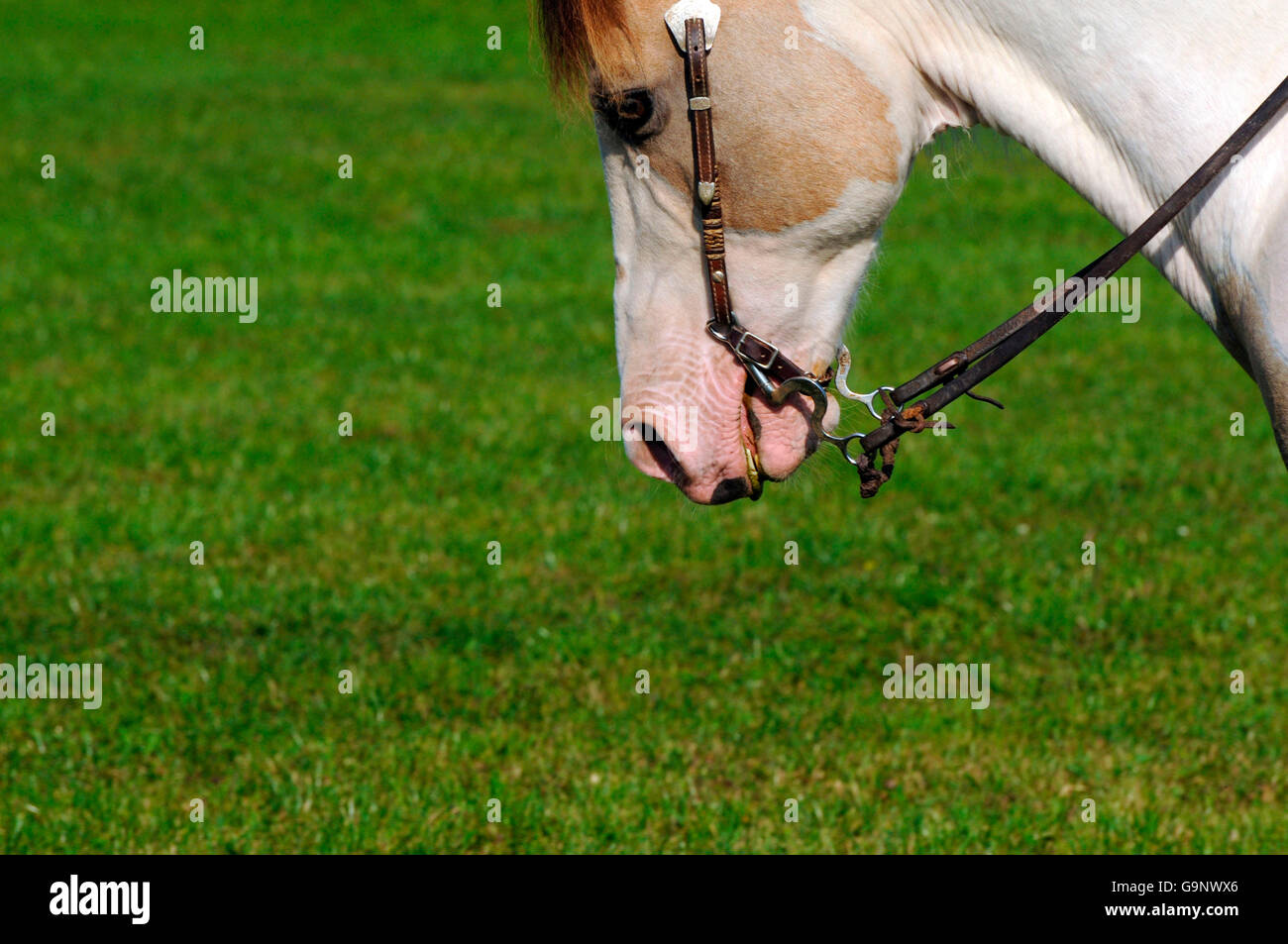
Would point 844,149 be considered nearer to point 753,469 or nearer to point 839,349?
point 839,349

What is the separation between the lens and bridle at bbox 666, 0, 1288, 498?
8.46 ft

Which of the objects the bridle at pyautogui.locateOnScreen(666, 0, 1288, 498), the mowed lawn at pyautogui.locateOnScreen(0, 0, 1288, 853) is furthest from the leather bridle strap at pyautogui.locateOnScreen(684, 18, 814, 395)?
the mowed lawn at pyautogui.locateOnScreen(0, 0, 1288, 853)

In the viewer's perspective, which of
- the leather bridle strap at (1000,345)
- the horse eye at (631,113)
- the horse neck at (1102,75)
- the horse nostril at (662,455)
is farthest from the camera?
the horse nostril at (662,455)

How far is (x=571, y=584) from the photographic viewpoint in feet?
19.6

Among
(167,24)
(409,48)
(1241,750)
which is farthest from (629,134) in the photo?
(167,24)

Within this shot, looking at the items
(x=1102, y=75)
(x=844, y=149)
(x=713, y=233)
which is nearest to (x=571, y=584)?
(x=713, y=233)

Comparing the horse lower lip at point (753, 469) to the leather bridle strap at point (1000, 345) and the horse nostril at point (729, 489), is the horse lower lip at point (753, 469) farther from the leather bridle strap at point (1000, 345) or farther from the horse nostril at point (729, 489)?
the leather bridle strap at point (1000, 345)

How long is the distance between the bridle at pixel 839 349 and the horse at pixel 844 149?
0.03 m

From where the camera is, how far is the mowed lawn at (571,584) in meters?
4.36

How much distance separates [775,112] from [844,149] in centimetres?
14

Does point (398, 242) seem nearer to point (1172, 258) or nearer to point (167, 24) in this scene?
point (1172, 258)

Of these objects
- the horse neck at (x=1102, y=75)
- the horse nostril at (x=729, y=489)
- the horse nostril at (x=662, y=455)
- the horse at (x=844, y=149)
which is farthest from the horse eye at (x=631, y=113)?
the horse nostril at (x=729, y=489)

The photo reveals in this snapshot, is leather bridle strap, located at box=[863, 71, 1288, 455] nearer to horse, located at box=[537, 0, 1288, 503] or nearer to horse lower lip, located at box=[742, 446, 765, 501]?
horse, located at box=[537, 0, 1288, 503]

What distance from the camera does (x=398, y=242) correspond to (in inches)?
486
